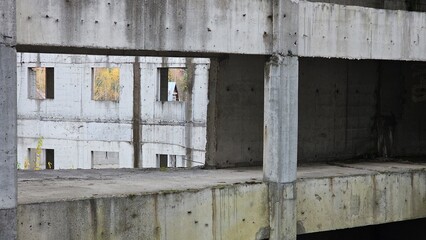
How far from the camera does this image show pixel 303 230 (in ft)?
34.2

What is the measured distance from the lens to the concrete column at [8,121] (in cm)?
751

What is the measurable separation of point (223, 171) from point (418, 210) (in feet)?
11.6

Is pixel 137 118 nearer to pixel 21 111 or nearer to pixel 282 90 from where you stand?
pixel 21 111

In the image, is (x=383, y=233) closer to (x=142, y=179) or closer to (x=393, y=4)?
(x=393, y=4)

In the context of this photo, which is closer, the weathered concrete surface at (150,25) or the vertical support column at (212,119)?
the weathered concrete surface at (150,25)

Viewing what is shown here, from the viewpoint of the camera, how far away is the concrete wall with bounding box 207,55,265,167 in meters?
12.0

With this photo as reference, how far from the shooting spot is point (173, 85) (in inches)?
1153

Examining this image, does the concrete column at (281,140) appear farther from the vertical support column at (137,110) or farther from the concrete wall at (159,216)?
the vertical support column at (137,110)

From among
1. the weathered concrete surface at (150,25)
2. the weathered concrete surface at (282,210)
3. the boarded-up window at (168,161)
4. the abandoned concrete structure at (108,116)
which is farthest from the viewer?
the boarded-up window at (168,161)

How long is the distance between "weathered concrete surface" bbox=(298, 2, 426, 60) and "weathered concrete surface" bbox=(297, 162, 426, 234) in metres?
2.00

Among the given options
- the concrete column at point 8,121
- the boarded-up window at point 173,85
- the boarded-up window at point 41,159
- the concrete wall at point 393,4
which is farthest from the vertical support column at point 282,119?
the boarded-up window at point 41,159

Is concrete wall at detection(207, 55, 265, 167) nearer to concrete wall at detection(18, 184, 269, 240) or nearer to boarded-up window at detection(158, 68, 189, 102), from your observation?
concrete wall at detection(18, 184, 269, 240)

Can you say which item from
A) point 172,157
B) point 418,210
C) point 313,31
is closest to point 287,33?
point 313,31

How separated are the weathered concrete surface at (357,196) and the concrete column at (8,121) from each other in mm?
4553
